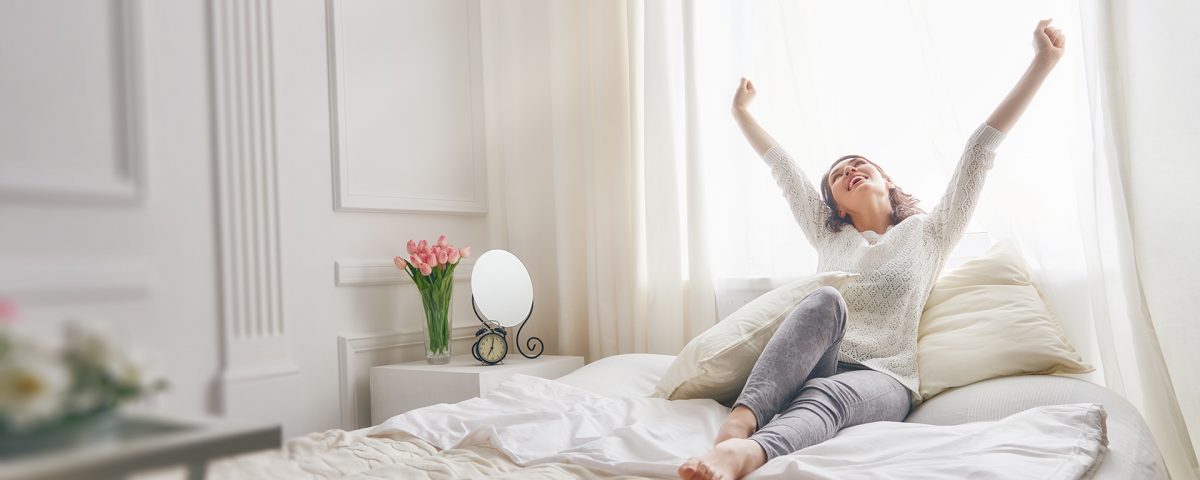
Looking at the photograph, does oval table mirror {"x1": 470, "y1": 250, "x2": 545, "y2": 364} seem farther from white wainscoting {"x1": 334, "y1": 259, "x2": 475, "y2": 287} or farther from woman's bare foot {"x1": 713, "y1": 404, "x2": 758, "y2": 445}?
woman's bare foot {"x1": 713, "y1": 404, "x2": 758, "y2": 445}

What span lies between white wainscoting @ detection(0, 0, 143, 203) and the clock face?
1.32 metres

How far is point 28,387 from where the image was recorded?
12.7 inches

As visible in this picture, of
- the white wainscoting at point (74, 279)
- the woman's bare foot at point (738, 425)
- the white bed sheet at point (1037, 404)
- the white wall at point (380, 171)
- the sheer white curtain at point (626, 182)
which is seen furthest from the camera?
the sheer white curtain at point (626, 182)

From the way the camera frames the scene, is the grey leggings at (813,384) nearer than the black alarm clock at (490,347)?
Yes

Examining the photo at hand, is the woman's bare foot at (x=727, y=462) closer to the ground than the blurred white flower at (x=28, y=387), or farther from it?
closer to the ground

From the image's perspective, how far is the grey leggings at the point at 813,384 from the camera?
1.29m

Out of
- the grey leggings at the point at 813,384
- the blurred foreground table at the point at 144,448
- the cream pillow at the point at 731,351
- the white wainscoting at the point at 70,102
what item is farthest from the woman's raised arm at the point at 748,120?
the blurred foreground table at the point at 144,448

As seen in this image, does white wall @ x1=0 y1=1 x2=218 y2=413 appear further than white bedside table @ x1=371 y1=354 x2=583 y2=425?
No

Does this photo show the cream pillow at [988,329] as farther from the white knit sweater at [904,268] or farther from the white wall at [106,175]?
the white wall at [106,175]

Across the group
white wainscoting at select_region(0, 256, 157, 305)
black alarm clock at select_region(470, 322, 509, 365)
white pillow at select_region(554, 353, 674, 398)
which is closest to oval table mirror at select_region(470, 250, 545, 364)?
black alarm clock at select_region(470, 322, 509, 365)

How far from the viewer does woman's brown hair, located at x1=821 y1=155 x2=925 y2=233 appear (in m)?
1.88

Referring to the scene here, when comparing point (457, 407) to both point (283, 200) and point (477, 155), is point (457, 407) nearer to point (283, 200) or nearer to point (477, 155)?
point (283, 200)

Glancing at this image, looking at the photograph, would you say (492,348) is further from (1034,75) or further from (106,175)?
(1034,75)

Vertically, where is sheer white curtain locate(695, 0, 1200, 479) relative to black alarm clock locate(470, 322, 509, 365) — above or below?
above
